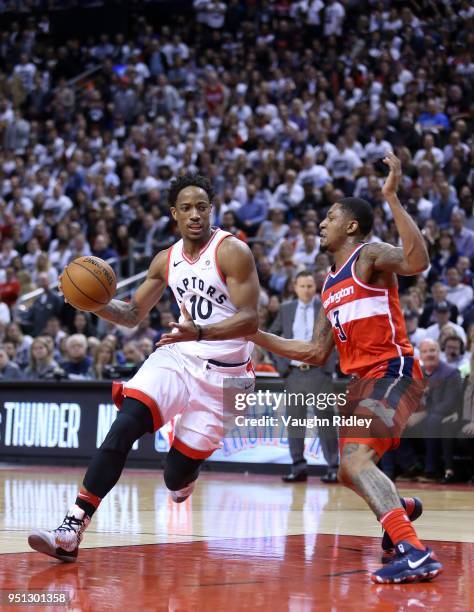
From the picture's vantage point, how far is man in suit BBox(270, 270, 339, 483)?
37.2 feet

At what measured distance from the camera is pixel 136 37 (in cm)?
2500

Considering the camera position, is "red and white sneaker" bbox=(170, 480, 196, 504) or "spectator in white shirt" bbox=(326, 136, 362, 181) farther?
"spectator in white shirt" bbox=(326, 136, 362, 181)

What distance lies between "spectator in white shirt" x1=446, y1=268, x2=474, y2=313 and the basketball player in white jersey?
7502 mm

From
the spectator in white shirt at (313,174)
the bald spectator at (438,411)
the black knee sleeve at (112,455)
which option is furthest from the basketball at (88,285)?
the spectator in white shirt at (313,174)

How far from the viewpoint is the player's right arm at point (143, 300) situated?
21.7 feet

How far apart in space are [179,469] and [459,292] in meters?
8.15

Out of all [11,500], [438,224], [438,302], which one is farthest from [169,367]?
[438,224]

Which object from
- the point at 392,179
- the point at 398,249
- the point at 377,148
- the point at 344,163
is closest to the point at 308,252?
the point at 344,163

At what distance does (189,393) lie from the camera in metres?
6.38

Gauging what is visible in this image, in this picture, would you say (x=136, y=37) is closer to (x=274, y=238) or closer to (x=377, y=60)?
(x=377, y=60)

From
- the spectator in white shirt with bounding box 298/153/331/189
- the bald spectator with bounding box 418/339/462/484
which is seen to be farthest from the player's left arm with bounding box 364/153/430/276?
the spectator in white shirt with bounding box 298/153/331/189

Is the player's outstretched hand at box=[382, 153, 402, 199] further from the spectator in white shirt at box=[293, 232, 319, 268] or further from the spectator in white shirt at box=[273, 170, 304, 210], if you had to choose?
the spectator in white shirt at box=[273, 170, 304, 210]

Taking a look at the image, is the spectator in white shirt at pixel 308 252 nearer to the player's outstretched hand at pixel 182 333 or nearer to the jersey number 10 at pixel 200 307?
the jersey number 10 at pixel 200 307

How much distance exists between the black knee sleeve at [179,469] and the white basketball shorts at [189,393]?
0.04 meters
